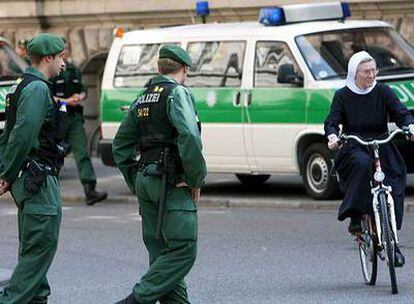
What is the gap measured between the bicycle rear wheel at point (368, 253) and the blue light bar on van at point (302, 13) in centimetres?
610

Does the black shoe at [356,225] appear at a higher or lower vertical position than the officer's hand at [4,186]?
lower

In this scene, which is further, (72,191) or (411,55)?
(72,191)

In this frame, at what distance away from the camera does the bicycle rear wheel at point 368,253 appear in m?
9.32

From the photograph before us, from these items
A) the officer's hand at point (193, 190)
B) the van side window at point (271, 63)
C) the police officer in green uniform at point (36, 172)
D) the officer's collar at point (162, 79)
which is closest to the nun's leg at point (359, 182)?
the officer's hand at point (193, 190)

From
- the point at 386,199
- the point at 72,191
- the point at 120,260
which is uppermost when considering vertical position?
the point at 386,199

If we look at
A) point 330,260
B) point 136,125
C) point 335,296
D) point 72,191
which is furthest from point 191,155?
point 72,191

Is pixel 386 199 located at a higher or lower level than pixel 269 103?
higher

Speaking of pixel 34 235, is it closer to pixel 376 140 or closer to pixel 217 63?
pixel 376 140

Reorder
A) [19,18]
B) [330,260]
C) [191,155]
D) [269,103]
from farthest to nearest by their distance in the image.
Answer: [19,18], [269,103], [330,260], [191,155]

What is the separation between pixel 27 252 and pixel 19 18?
18.7 m

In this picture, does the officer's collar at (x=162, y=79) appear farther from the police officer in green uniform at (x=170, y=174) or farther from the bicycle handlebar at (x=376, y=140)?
the bicycle handlebar at (x=376, y=140)

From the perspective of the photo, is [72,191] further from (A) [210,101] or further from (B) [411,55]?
(B) [411,55]

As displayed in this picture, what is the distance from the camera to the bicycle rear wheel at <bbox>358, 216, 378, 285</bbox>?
9.32m

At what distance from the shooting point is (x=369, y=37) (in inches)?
597
